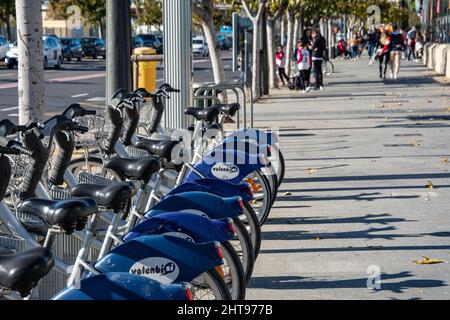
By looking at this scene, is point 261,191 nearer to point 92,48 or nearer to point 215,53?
point 215,53

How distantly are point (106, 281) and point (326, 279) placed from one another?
341 centimetres

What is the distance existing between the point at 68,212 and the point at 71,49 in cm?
5979

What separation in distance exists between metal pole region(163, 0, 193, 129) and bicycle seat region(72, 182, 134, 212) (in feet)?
23.6

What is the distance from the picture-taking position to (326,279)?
7281 mm

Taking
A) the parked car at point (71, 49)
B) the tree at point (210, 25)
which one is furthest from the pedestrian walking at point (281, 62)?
the parked car at point (71, 49)

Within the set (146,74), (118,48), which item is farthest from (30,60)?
(146,74)

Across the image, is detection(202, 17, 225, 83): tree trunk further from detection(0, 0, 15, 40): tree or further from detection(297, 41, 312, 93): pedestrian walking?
detection(0, 0, 15, 40): tree

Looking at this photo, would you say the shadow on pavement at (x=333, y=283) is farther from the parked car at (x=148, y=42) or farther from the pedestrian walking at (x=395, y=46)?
the parked car at (x=148, y=42)

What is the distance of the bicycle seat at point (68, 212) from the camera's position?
4395 millimetres

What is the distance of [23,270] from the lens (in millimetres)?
3596

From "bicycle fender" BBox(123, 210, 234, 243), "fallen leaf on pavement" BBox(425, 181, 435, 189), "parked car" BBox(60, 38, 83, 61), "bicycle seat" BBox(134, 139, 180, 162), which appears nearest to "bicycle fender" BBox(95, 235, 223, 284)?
"bicycle fender" BBox(123, 210, 234, 243)
